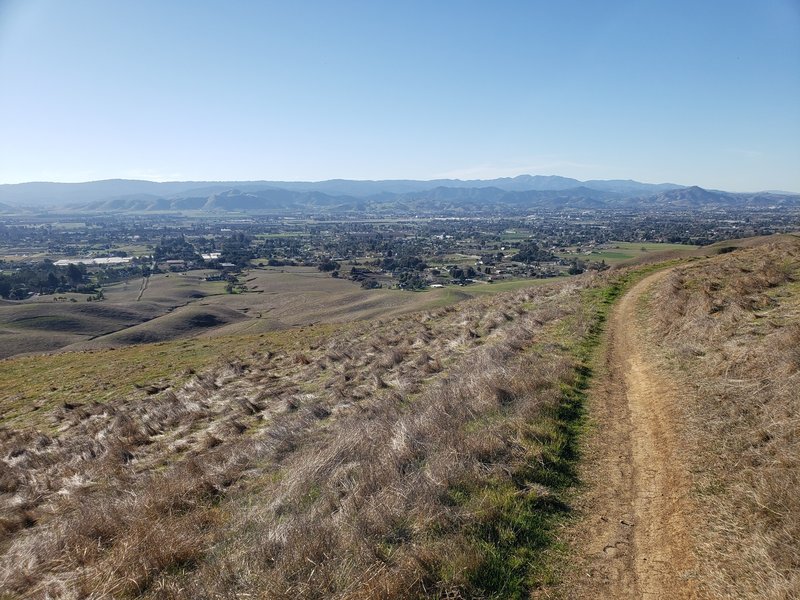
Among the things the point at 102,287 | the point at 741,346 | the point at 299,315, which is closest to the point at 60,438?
the point at 741,346

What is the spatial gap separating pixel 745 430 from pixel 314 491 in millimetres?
6437

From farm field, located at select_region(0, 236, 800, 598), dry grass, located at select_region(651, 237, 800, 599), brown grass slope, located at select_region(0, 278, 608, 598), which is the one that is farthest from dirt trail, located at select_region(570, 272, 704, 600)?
brown grass slope, located at select_region(0, 278, 608, 598)

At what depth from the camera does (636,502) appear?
612 cm

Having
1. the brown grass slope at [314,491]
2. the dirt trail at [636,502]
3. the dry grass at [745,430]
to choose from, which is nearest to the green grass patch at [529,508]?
the brown grass slope at [314,491]

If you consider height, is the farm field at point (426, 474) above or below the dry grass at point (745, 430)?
below

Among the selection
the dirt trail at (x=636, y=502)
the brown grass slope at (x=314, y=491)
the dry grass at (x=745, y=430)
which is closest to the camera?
the dry grass at (x=745, y=430)

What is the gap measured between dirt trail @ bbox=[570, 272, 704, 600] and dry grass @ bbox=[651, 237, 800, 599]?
0.88 ft

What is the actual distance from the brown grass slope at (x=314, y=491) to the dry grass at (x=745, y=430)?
183 cm

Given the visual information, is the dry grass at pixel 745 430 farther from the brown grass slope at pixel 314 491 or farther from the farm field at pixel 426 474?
the brown grass slope at pixel 314 491

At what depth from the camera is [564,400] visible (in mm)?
9531

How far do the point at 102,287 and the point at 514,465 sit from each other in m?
129

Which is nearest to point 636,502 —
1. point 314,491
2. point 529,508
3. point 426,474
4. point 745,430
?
point 529,508

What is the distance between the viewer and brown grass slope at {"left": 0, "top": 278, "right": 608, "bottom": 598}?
4.95 metres

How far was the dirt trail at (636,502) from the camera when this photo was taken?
4844mm
